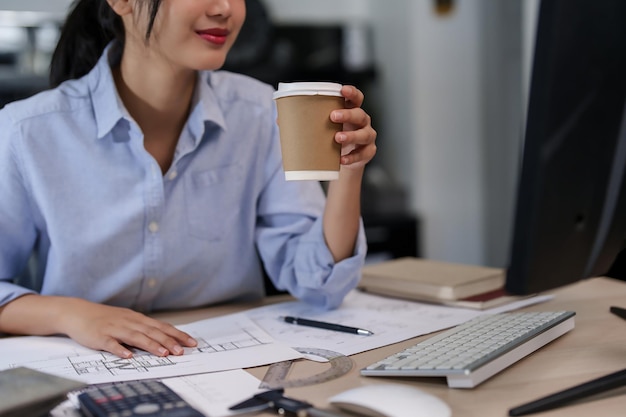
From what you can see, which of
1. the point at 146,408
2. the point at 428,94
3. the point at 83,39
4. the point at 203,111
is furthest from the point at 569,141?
the point at 428,94

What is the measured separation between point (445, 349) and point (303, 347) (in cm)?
21

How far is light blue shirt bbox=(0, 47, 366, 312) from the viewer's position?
48.3 inches

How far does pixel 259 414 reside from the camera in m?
0.73

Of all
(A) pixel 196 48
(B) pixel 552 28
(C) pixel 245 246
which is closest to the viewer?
(B) pixel 552 28

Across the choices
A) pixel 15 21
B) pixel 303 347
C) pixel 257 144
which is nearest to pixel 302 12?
pixel 15 21

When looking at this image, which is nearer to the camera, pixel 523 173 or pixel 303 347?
pixel 523 173

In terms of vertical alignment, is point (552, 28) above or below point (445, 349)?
above

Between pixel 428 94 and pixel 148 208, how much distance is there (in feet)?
7.65

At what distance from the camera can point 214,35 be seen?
46.6 inches

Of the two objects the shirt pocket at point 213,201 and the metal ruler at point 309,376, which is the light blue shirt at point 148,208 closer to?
the shirt pocket at point 213,201

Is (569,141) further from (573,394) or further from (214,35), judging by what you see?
(214,35)

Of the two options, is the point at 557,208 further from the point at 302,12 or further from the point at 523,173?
the point at 302,12

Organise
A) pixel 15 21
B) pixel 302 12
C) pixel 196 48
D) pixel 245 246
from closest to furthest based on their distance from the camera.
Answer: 1. pixel 196 48
2. pixel 245 246
3. pixel 15 21
4. pixel 302 12

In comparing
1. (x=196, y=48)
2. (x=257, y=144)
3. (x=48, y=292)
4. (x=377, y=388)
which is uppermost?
(x=196, y=48)
